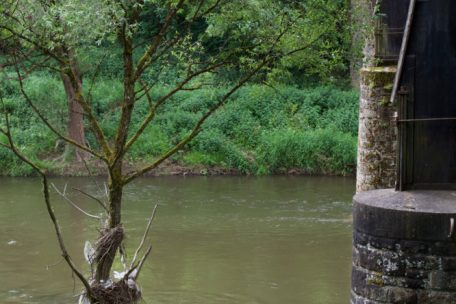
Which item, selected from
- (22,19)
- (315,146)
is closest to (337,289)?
(22,19)

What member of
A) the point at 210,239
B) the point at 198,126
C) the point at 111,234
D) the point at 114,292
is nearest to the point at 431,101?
the point at 198,126

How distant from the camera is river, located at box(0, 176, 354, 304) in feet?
39.2

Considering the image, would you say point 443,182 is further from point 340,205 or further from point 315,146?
point 315,146

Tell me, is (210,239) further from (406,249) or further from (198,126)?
(406,249)

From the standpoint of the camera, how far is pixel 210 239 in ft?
49.5

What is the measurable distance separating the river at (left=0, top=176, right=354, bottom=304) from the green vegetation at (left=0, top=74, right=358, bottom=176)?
38.2 inches

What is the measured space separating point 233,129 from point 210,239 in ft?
31.4

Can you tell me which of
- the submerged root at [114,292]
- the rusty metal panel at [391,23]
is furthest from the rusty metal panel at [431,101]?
the submerged root at [114,292]

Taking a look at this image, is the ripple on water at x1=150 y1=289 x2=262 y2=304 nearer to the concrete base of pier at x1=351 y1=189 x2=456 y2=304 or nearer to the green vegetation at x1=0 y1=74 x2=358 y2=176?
the concrete base of pier at x1=351 y1=189 x2=456 y2=304

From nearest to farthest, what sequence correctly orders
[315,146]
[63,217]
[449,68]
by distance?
[449,68] → [63,217] → [315,146]

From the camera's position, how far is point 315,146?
22641 mm

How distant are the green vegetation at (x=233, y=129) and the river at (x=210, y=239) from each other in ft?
3.19

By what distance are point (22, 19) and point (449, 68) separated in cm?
400

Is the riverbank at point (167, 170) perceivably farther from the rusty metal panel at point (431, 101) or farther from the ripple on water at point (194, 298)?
the rusty metal panel at point (431, 101)
